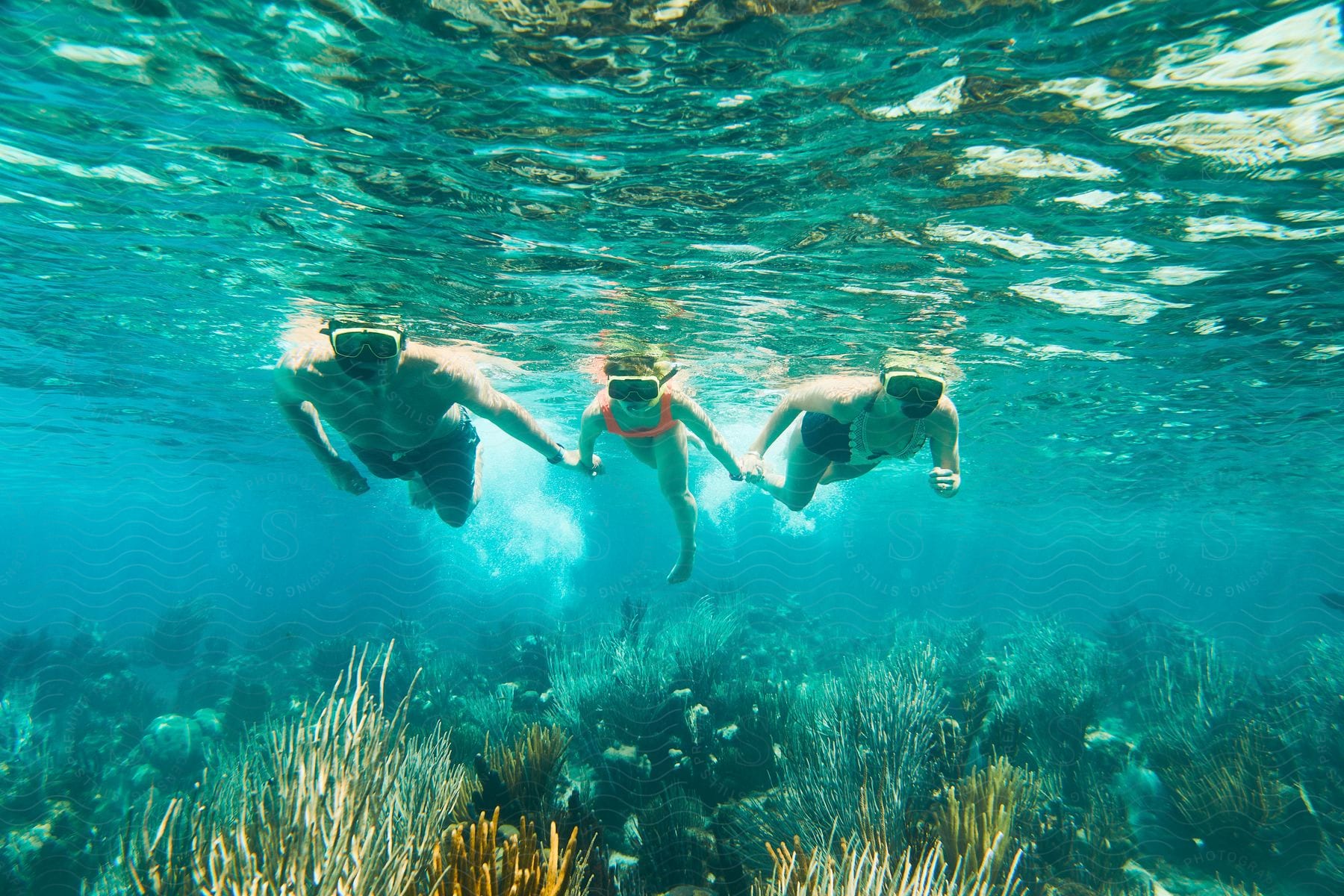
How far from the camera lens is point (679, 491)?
8.68 metres

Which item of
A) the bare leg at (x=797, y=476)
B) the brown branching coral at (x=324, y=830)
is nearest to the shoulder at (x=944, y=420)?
the bare leg at (x=797, y=476)

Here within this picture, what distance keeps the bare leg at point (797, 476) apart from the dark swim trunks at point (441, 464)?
436 cm

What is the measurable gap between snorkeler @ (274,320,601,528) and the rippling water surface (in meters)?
1.76

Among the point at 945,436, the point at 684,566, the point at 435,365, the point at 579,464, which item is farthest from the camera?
the point at 684,566

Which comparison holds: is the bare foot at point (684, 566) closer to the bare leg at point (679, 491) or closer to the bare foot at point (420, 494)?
the bare leg at point (679, 491)

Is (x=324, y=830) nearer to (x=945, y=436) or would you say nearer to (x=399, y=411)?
(x=399, y=411)

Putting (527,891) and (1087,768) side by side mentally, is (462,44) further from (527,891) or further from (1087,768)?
(1087,768)

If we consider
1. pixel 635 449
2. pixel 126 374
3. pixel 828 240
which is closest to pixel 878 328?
pixel 828 240

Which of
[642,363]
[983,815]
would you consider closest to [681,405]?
[983,815]

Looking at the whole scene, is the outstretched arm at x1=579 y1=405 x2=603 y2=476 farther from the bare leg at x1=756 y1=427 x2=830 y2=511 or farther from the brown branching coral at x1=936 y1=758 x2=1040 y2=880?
the brown branching coral at x1=936 y1=758 x2=1040 y2=880

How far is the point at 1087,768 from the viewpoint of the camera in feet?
30.2

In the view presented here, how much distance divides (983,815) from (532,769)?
422 cm

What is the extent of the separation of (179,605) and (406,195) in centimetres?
2525

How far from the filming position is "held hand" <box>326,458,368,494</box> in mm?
6348
